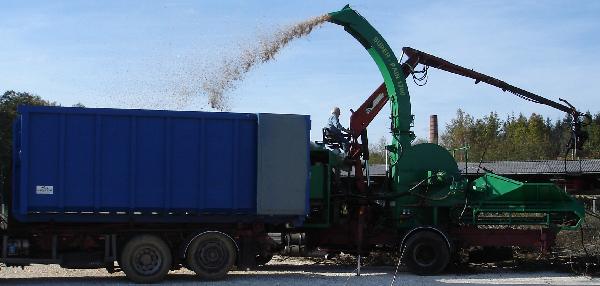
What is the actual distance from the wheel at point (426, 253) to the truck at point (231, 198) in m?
0.02

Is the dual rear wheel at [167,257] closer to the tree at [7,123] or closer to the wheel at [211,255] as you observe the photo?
the wheel at [211,255]

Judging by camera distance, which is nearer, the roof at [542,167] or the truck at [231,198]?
the truck at [231,198]

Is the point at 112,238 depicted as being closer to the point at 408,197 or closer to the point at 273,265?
the point at 273,265

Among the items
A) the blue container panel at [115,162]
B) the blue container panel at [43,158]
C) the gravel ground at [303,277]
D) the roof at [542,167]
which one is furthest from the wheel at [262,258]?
the roof at [542,167]

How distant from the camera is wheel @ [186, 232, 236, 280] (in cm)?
1362

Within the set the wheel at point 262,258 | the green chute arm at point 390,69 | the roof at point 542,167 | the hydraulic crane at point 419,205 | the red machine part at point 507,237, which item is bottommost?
the wheel at point 262,258

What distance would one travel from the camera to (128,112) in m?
13.4

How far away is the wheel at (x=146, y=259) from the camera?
13.3 m

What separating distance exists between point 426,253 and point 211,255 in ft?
14.0

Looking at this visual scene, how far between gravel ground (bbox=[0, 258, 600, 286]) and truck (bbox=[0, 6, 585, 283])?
37cm

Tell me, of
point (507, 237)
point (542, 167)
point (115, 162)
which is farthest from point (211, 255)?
point (542, 167)

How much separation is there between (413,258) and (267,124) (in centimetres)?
391

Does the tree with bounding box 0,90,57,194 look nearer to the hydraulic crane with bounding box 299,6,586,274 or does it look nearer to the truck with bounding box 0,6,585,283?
the truck with bounding box 0,6,585,283

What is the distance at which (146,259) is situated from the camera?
44.2ft
